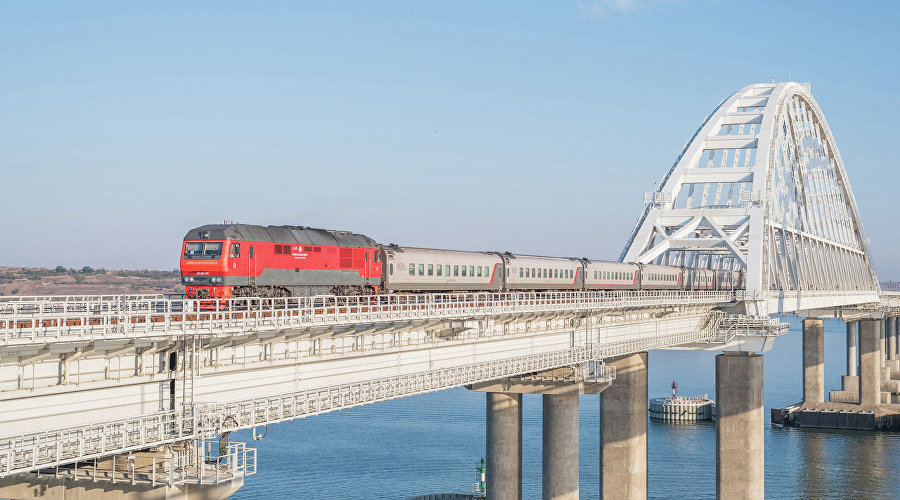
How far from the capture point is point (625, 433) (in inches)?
2491

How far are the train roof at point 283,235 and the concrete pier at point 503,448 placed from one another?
16.0m

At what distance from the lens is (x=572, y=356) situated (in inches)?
1944

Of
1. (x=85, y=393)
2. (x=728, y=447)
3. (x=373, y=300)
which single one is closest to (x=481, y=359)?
(x=373, y=300)

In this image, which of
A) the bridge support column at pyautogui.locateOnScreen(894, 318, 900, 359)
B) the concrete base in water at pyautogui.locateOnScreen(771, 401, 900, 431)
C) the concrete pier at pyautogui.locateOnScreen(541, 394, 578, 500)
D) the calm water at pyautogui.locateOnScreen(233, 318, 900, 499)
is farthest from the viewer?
the bridge support column at pyautogui.locateOnScreen(894, 318, 900, 359)

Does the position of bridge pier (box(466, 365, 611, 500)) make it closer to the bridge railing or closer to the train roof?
the bridge railing

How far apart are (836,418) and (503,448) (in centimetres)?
6894

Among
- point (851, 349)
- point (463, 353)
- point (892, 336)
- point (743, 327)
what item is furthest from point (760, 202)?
point (892, 336)

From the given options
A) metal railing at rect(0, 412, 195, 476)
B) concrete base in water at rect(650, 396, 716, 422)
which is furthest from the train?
concrete base in water at rect(650, 396, 716, 422)

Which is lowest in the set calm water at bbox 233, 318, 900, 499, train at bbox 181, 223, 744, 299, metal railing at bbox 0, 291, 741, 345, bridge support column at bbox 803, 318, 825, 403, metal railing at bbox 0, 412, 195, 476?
calm water at bbox 233, 318, 900, 499

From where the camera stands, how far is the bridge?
2278 cm

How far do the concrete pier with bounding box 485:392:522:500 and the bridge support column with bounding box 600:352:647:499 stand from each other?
33.3 feet

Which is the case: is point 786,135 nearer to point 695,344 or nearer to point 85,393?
point 695,344

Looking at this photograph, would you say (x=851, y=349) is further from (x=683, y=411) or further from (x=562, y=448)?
(x=562, y=448)

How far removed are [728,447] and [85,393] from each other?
4967 centimetres
